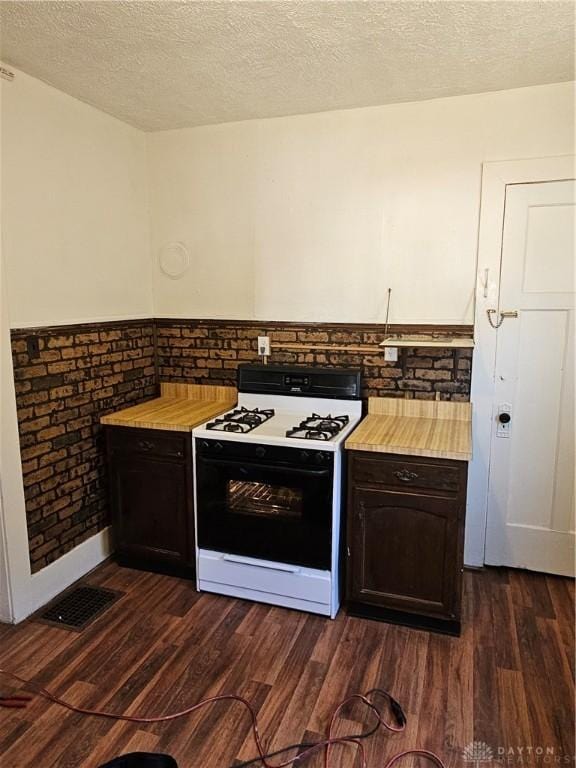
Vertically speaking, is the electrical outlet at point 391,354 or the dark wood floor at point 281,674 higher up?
the electrical outlet at point 391,354

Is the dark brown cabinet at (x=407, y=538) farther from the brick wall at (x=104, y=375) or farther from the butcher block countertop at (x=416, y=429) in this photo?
the brick wall at (x=104, y=375)

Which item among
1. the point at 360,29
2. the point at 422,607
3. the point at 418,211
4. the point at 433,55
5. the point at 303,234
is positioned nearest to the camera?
the point at 360,29

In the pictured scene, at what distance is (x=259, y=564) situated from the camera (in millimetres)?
2625

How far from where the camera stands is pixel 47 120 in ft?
8.32

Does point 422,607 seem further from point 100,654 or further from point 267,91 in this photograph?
point 267,91

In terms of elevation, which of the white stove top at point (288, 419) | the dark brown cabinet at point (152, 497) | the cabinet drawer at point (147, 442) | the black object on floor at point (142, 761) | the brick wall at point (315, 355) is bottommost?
the black object on floor at point (142, 761)

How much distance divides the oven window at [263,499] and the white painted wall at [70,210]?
1288 millimetres

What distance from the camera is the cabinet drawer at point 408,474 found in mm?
2301

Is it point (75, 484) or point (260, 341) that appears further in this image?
point (260, 341)

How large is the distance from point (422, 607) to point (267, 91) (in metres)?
2.65

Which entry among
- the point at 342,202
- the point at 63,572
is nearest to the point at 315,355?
the point at 342,202

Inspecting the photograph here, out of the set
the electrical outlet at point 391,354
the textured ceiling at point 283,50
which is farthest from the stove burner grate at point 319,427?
the textured ceiling at point 283,50

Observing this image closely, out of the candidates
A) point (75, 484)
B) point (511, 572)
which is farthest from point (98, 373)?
point (511, 572)

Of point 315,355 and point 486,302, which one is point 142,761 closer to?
point 315,355
